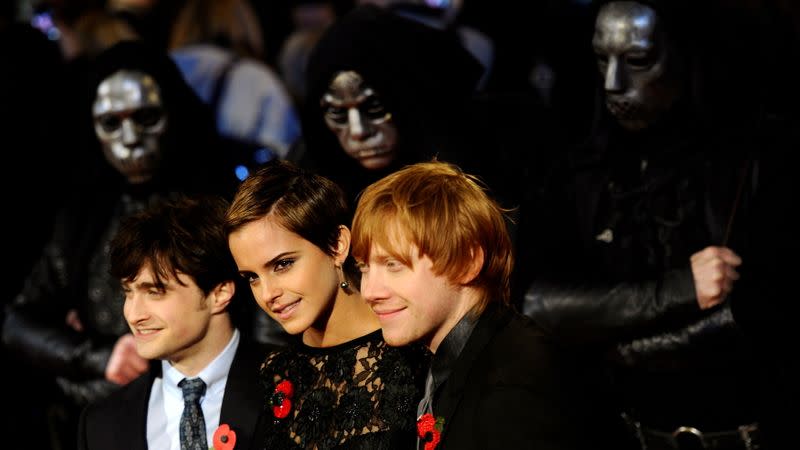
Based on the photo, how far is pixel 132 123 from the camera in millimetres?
4945

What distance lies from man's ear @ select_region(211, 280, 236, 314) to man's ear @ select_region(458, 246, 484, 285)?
3.18ft

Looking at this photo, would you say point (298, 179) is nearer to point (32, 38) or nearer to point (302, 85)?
point (302, 85)

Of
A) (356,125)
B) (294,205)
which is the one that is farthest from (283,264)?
(356,125)

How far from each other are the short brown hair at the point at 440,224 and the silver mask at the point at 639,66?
1320mm

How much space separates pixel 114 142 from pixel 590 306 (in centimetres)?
217

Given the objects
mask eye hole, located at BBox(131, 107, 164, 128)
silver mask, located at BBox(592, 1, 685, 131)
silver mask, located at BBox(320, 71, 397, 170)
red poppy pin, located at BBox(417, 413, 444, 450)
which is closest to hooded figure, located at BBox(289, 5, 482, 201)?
silver mask, located at BBox(320, 71, 397, 170)

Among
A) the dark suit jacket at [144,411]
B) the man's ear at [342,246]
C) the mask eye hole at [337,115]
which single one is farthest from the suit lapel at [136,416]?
the mask eye hole at [337,115]

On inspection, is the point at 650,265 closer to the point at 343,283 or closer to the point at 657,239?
the point at 657,239

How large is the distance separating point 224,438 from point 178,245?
0.61m

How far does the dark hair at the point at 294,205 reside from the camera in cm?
324

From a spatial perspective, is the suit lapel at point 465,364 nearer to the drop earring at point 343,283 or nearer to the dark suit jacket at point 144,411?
the drop earring at point 343,283

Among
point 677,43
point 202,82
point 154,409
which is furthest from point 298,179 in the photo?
point 202,82

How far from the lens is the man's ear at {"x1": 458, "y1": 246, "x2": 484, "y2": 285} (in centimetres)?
295

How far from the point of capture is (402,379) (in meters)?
3.15
